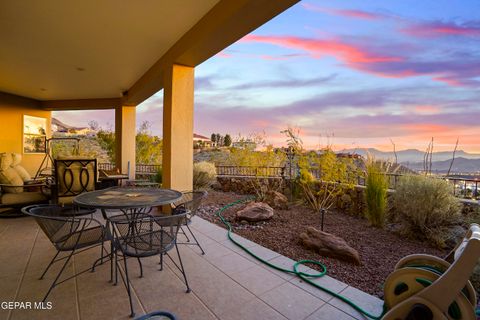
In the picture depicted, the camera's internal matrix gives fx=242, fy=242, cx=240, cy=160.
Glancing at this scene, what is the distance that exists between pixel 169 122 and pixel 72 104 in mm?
6595

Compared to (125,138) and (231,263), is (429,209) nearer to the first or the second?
(231,263)

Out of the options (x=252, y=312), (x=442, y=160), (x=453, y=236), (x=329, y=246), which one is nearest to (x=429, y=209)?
(x=453, y=236)

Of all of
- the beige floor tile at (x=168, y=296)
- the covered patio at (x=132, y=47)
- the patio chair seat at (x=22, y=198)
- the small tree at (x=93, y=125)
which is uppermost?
the covered patio at (x=132, y=47)

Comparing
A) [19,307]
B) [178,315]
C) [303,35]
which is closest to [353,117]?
[303,35]

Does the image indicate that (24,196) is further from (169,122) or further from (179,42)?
(179,42)

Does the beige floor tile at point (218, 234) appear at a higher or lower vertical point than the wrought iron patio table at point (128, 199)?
lower

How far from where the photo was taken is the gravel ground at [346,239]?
2535 millimetres

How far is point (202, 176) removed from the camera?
6.96 metres

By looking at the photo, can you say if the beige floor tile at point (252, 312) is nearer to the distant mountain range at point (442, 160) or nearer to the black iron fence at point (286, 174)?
the black iron fence at point (286, 174)

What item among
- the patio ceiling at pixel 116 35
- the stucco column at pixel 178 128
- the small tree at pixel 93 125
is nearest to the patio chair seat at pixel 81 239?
the stucco column at pixel 178 128

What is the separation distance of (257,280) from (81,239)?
163 centimetres

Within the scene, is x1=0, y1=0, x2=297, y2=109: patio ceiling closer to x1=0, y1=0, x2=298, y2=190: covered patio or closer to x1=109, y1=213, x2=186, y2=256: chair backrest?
x1=0, y1=0, x2=298, y2=190: covered patio

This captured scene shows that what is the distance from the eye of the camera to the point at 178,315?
1.74m

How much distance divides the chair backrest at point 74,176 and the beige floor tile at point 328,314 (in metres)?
4.01
